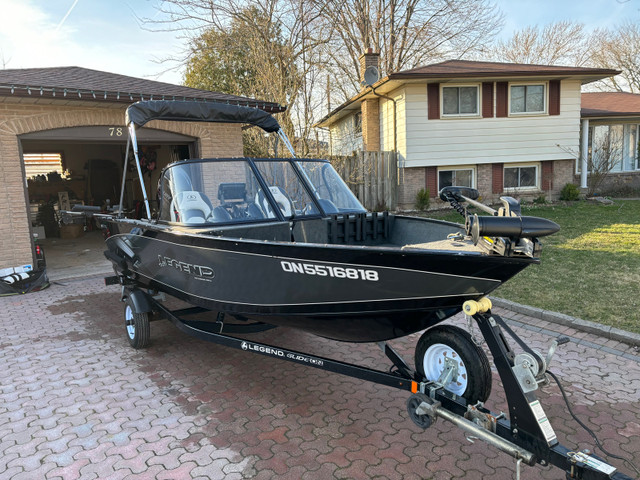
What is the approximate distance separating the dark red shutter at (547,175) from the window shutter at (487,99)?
119 inches

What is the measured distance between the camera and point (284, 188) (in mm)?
4699

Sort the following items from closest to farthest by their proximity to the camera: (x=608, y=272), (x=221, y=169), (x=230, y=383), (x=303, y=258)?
(x=303, y=258)
(x=230, y=383)
(x=221, y=169)
(x=608, y=272)

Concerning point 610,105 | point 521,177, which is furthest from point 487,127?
point 610,105

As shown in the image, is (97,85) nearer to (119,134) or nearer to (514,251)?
(119,134)

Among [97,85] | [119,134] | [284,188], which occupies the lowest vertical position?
[284,188]

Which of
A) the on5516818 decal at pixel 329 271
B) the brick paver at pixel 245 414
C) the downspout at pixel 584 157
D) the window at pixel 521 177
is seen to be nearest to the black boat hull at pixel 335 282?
the on5516818 decal at pixel 329 271

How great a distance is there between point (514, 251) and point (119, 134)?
8.90m

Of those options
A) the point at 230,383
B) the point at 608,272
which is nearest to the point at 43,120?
the point at 230,383

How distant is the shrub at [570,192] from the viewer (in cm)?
1658

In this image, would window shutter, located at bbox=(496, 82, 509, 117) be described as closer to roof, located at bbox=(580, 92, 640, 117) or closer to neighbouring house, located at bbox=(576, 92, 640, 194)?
neighbouring house, located at bbox=(576, 92, 640, 194)

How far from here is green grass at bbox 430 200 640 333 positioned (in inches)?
211

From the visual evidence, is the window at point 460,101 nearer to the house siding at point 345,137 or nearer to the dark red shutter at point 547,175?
the dark red shutter at point 547,175

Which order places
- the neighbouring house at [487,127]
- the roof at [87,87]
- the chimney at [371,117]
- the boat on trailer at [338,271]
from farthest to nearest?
the chimney at [371,117]
the neighbouring house at [487,127]
the roof at [87,87]
the boat on trailer at [338,271]

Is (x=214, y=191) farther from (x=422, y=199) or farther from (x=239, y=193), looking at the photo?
(x=422, y=199)
